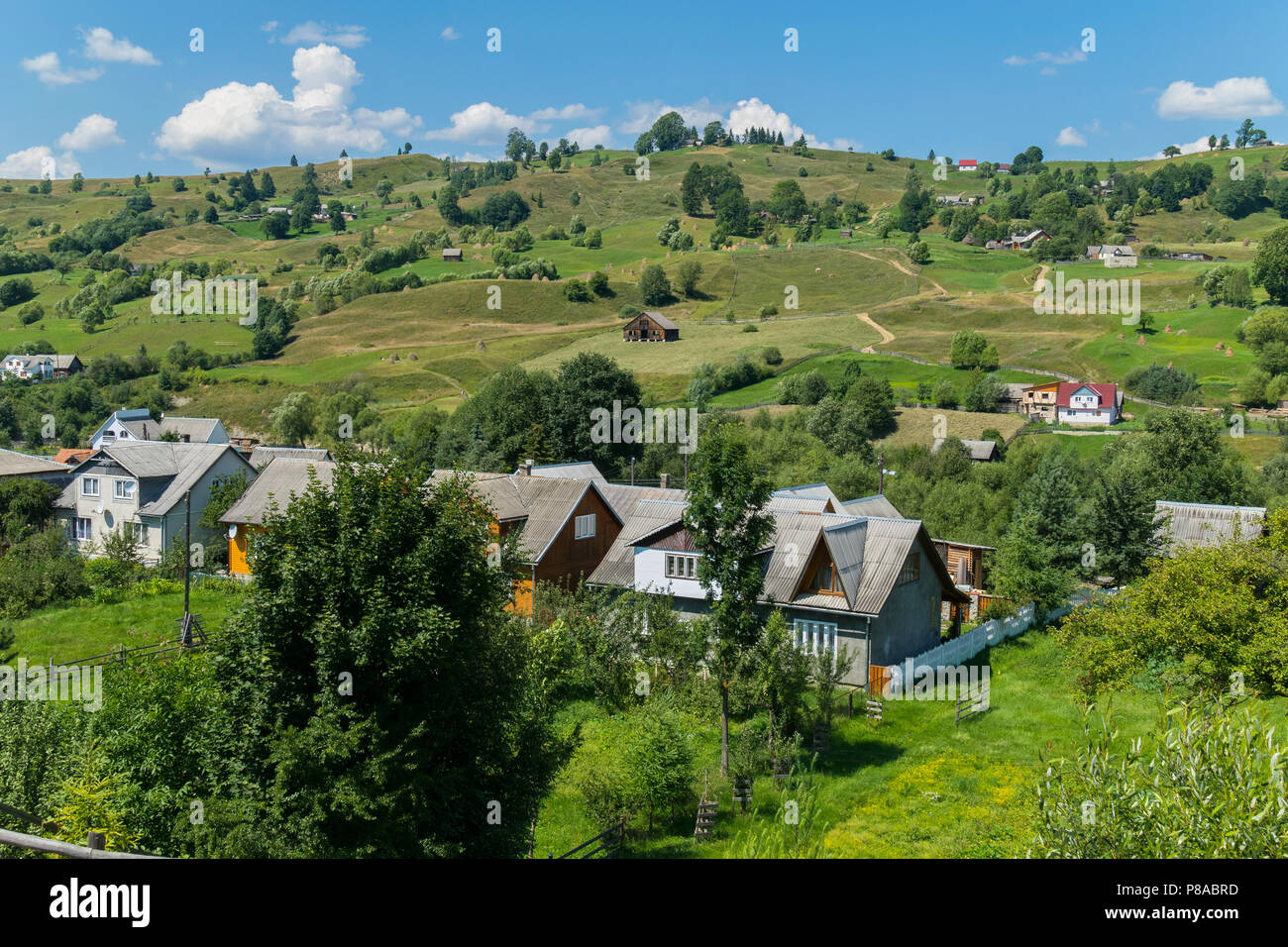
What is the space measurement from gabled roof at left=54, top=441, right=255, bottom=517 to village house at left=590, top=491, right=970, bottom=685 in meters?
25.8

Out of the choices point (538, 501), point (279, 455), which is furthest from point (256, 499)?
point (538, 501)

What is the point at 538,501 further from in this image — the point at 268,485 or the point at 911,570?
the point at 911,570

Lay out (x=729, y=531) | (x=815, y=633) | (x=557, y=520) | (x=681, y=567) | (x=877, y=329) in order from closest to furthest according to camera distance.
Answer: (x=729, y=531) < (x=815, y=633) < (x=681, y=567) < (x=557, y=520) < (x=877, y=329)

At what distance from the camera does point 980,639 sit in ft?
119

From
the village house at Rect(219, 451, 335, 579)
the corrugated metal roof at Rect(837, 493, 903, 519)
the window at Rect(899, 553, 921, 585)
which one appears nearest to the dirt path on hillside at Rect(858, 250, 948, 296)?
the corrugated metal roof at Rect(837, 493, 903, 519)

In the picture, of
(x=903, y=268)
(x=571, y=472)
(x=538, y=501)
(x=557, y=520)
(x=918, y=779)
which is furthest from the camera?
(x=903, y=268)

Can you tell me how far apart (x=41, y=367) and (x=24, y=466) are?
235 ft

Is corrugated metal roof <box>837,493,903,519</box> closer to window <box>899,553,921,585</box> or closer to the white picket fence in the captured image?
window <box>899,553,921,585</box>

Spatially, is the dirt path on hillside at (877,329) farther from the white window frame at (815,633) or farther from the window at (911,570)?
the white window frame at (815,633)

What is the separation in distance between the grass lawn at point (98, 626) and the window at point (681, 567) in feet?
50.4

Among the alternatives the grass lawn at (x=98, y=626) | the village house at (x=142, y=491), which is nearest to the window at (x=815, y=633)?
the grass lawn at (x=98, y=626)

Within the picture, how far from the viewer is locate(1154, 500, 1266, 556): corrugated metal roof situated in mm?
41938

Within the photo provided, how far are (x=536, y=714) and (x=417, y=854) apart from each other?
3912 millimetres
